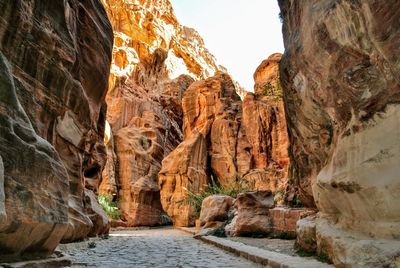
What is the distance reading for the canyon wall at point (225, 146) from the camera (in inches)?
1142

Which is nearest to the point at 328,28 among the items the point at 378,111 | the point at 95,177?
the point at 378,111

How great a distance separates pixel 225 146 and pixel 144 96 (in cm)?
1549

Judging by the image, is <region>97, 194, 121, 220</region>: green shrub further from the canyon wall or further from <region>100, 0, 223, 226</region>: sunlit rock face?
the canyon wall

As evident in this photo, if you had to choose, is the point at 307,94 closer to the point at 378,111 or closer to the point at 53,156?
the point at 378,111

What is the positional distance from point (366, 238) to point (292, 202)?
8864 millimetres

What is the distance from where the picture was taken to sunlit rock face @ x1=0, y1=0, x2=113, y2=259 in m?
4.71

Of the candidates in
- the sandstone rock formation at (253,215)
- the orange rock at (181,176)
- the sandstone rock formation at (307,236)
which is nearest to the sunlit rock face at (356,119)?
the sandstone rock formation at (307,236)

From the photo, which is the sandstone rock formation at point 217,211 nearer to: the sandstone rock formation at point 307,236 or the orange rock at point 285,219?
the orange rock at point 285,219


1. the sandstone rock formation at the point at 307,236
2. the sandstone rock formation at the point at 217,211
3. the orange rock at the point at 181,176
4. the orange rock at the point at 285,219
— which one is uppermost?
the orange rock at the point at 181,176

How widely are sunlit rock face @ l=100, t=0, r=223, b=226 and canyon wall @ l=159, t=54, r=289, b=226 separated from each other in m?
3.76

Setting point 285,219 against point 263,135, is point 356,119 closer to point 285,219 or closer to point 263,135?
point 285,219

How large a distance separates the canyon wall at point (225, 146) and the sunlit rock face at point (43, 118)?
56.2 feet

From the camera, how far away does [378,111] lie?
4.27 metres

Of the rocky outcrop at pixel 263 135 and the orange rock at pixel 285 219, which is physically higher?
the rocky outcrop at pixel 263 135
